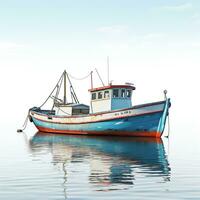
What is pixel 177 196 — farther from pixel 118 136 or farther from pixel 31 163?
pixel 118 136

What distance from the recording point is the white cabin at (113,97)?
1690 inches

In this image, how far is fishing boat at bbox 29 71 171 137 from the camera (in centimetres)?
4006

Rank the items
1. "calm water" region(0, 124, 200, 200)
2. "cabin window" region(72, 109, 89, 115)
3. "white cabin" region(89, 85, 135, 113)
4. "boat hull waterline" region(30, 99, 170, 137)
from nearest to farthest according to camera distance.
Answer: "calm water" region(0, 124, 200, 200) < "boat hull waterline" region(30, 99, 170, 137) < "white cabin" region(89, 85, 135, 113) < "cabin window" region(72, 109, 89, 115)

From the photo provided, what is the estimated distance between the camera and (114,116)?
135ft

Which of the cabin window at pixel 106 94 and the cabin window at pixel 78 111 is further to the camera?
the cabin window at pixel 78 111

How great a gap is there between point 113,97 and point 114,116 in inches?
105

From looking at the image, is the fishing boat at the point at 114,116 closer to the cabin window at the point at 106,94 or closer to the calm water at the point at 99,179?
the cabin window at the point at 106,94

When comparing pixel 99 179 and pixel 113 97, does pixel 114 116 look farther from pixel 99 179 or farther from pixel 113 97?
pixel 99 179

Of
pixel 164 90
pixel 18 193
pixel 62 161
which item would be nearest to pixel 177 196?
pixel 18 193

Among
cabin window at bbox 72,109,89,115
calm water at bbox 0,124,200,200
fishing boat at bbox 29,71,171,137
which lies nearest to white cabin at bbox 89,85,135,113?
fishing boat at bbox 29,71,171,137

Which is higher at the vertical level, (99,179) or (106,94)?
(106,94)

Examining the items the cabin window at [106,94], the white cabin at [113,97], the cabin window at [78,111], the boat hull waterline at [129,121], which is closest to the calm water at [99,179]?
the boat hull waterline at [129,121]

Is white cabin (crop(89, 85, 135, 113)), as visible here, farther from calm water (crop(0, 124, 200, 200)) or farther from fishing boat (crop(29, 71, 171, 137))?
calm water (crop(0, 124, 200, 200))

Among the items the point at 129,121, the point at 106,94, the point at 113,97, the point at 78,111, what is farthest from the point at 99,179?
the point at 78,111
